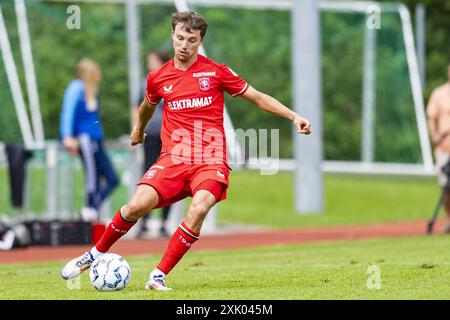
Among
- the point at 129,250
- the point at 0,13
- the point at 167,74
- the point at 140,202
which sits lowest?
the point at 129,250

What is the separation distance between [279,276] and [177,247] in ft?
4.67

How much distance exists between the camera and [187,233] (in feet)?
32.0

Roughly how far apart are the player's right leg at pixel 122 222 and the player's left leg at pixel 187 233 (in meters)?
0.36

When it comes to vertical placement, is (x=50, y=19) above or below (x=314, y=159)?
above

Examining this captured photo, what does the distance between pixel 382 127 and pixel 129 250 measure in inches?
563

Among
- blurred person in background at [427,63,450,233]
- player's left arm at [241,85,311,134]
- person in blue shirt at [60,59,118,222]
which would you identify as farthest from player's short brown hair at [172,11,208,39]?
blurred person in background at [427,63,450,233]

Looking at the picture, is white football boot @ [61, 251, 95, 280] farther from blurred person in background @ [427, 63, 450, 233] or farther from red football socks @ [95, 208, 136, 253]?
blurred person in background @ [427, 63, 450, 233]

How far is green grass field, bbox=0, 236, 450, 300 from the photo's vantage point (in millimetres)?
9320

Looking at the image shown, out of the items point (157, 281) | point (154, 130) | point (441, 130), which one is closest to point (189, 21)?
point (157, 281)

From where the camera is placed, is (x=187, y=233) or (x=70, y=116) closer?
(x=187, y=233)

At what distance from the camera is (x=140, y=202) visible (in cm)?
991

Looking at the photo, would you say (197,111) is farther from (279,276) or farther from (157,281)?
(279,276)
